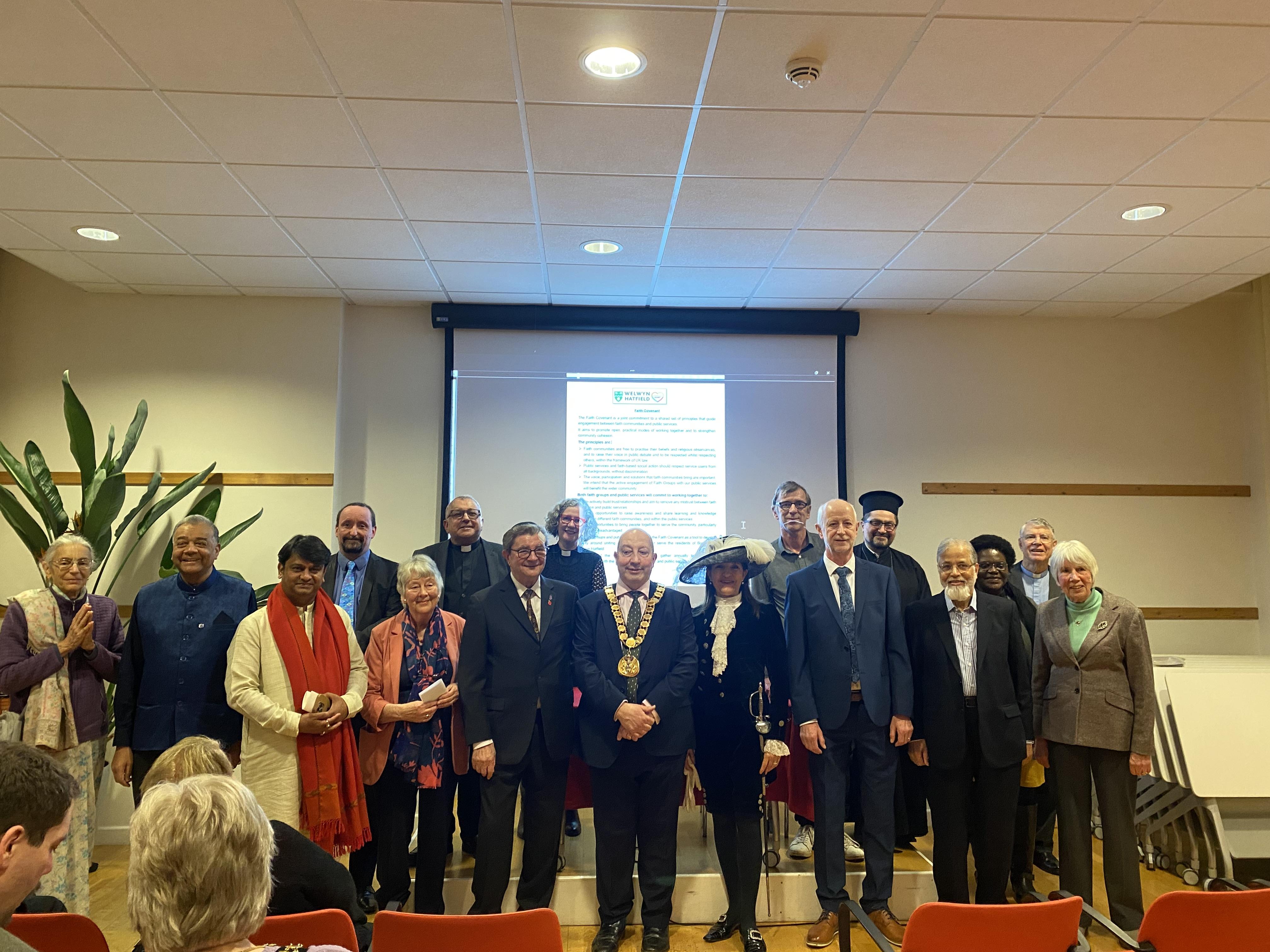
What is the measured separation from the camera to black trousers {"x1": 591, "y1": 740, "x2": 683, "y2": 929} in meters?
3.38

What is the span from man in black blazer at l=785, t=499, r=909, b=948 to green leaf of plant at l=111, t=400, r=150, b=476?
152 inches

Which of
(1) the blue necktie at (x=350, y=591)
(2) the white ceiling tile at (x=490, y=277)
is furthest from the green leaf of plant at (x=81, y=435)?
(2) the white ceiling tile at (x=490, y=277)

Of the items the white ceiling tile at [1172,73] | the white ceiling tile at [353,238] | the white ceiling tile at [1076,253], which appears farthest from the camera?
the white ceiling tile at [1076,253]

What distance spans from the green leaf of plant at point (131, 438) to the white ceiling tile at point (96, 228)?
0.95 m

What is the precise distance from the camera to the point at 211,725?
11.1ft

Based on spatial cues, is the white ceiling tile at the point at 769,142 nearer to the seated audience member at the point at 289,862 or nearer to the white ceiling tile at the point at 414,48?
the white ceiling tile at the point at 414,48

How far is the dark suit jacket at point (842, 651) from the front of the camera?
3455mm

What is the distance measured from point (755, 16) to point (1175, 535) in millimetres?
5222

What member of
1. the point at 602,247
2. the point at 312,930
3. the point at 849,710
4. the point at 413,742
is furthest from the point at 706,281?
the point at 312,930

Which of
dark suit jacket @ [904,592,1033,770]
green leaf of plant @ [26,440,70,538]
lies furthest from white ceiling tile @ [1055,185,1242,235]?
green leaf of plant @ [26,440,70,538]

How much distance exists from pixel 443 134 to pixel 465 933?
2780mm

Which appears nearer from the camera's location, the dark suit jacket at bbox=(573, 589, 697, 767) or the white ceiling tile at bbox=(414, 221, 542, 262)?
the dark suit jacket at bbox=(573, 589, 697, 767)

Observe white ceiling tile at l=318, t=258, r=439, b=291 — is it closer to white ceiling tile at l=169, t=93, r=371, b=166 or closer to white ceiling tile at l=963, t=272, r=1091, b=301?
white ceiling tile at l=169, t=93, r=371, b=166

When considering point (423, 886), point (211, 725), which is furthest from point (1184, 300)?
point (211, 725)
